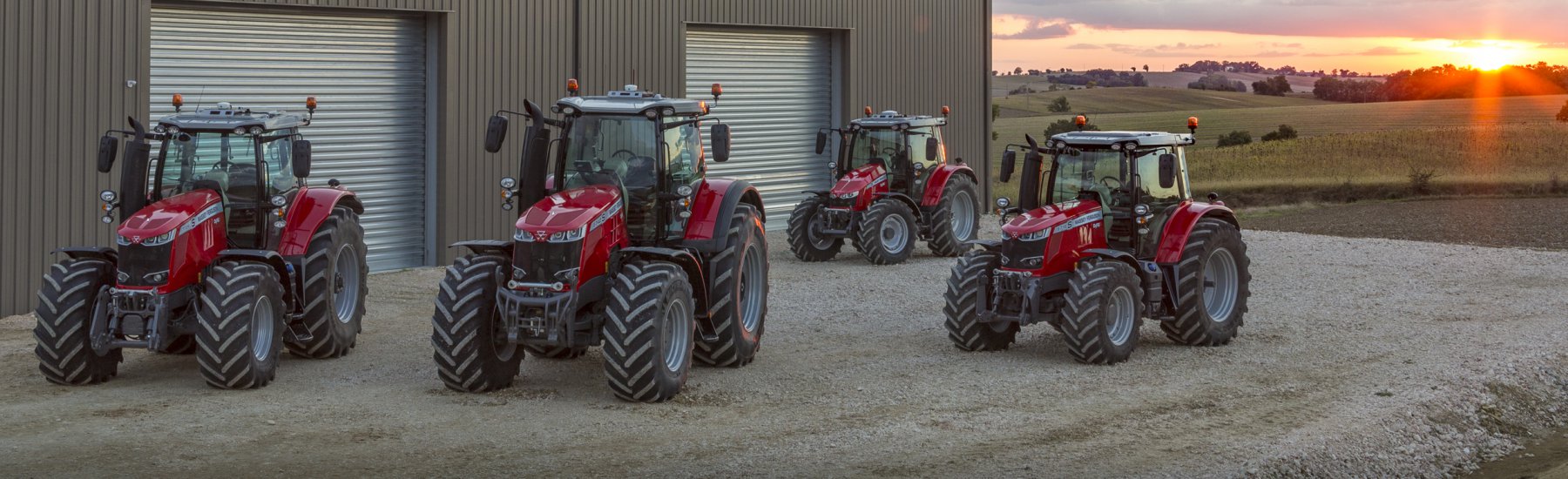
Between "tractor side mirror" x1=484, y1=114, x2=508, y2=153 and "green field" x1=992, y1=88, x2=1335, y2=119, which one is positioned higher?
"green field" x1=992, y1=88, x2=1335, y2=119

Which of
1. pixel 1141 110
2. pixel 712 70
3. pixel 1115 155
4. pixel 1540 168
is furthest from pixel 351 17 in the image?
pixel 1141 110

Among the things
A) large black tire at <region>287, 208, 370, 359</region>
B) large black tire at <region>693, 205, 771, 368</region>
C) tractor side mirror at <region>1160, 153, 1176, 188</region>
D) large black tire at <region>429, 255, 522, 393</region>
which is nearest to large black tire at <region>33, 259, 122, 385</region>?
large black tire at <region>287, 208, 370, 359</region>

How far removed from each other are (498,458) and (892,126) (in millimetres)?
11937

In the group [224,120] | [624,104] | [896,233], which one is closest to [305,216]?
[224,120]

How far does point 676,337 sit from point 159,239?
3.45 metres

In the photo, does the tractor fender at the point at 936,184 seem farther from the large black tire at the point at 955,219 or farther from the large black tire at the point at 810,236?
the large black tire at the point at 810,236

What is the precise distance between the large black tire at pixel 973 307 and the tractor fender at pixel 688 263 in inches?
83.8

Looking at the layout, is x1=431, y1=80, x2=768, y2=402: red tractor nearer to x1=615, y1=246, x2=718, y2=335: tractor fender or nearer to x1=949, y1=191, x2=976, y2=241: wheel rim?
x1=615, y1=246, x2=718, y2=335: tractor fender

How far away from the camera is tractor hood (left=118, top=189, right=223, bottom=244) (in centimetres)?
1060

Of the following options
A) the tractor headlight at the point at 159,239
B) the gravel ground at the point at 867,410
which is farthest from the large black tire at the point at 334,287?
the tractor headlight at the point at 159,239

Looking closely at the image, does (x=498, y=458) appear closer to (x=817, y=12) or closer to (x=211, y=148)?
(x=211, y=148)

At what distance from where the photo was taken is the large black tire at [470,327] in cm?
1034

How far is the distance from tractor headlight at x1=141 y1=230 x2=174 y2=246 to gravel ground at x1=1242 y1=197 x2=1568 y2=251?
64.1ft

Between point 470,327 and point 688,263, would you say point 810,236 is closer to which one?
point 688,263
